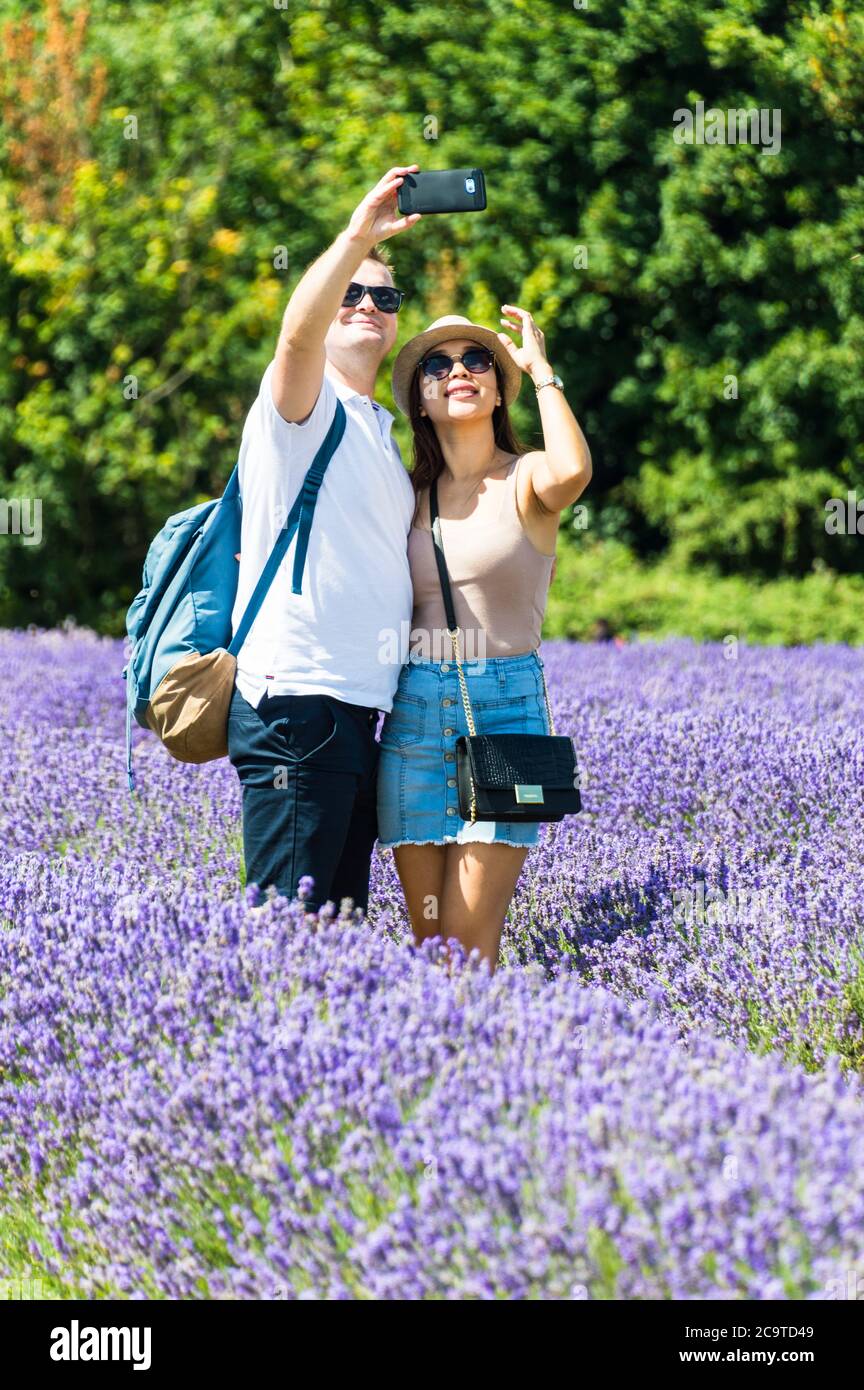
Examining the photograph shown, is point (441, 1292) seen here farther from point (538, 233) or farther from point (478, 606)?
point (538, 233)

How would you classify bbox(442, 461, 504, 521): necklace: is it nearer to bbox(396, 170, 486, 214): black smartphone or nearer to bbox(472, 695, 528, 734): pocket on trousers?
bbox(472, 695, 528, 734): pocket on trousers

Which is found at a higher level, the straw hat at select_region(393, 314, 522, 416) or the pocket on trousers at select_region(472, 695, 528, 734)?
the straw hat at select_region(393, 314, 522, 416)

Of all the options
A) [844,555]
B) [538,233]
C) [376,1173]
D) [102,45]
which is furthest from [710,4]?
[376,1173]

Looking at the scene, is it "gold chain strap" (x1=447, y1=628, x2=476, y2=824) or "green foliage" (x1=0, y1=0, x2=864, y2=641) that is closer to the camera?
"gold chain strap" (x1=447, y1=628, x2=476, y2=824)

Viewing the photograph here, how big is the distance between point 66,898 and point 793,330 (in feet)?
40.7

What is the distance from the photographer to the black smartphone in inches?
110

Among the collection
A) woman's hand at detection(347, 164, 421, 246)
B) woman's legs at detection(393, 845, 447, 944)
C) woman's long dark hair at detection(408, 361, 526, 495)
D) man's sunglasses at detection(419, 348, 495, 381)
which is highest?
woman's hand at detection(347, 164, 421, 246)

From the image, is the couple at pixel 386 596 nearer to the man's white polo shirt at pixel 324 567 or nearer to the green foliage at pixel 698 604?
the man's white polo shirt at pixel 324 567

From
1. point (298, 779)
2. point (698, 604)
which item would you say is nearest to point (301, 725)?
point (298, 779)

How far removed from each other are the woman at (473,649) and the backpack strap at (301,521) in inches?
13.4

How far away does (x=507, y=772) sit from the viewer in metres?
2.88

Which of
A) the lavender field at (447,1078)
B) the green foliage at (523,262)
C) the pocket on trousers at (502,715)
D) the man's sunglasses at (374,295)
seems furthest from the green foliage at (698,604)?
the man's sunglasses at (374,295)

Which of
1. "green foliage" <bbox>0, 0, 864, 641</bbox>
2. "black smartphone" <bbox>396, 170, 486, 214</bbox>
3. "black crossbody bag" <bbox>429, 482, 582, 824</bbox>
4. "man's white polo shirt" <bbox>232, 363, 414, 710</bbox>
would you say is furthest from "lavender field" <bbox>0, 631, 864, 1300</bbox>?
"green foliage" <bbox>0, 0, 864, 641</bbox>

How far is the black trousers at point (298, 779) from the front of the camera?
2.76 meters
